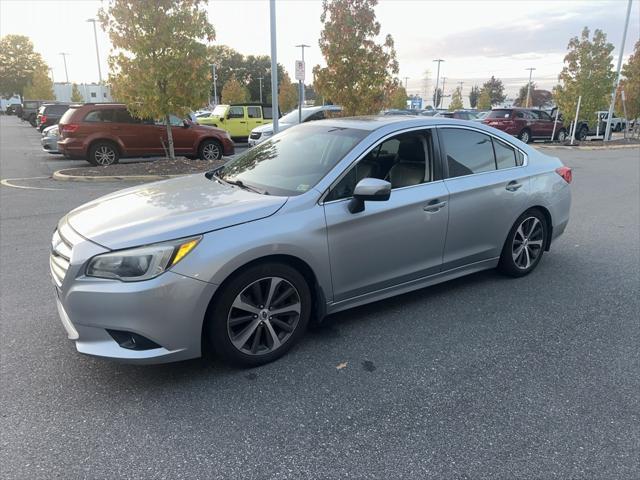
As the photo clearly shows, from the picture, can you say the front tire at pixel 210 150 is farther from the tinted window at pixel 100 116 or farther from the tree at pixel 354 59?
the tree at pixel 354 59

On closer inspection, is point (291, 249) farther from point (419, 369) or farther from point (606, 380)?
point (606, 380)

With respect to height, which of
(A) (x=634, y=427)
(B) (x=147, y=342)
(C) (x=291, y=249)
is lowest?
(A) (x=634, y=427)

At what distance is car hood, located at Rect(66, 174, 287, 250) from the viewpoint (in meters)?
2.90

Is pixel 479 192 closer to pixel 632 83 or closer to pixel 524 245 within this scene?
pixel 524 245

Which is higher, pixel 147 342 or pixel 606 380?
pixel 147 342

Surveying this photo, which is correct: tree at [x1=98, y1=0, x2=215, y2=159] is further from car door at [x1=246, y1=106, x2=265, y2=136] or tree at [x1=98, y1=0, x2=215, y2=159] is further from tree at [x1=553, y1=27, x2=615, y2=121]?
tree at [x1=553, y1=27, x2=615, y2=121]

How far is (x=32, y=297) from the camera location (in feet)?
14.2

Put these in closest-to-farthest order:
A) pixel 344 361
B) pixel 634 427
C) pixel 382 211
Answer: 1. pixel 634 427
2. pixel 344 361
3. pixel 382 211

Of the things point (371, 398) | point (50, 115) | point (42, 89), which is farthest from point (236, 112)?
point (42, 89)

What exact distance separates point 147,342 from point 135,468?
0.71 metres

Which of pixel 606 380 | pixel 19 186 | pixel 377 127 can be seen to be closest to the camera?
pixel 606 380

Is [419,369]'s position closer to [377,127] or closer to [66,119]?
[377,127]

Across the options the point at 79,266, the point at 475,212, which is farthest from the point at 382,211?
the point at 79,266

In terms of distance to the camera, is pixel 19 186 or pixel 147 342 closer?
pixel 147 342
